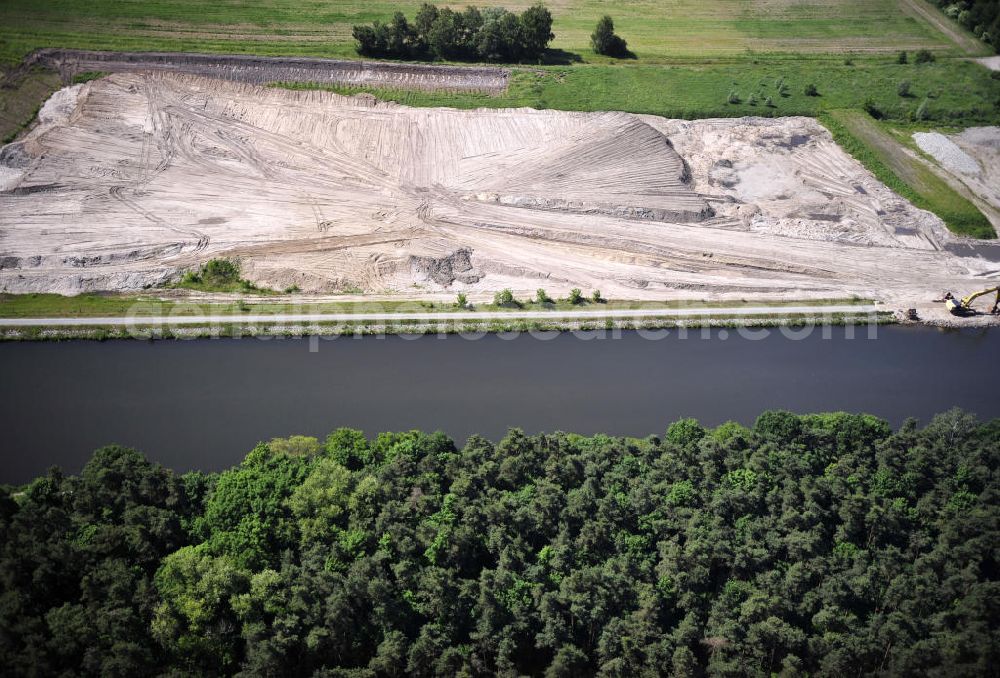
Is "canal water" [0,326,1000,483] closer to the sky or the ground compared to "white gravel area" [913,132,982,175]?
closer to the ground

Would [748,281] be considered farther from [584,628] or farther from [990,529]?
[584,628]

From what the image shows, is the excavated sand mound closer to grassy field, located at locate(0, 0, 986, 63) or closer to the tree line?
the tree line

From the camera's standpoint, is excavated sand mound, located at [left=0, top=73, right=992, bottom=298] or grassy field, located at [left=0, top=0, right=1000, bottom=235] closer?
excavated sand mound, located at [left=0, top=73, right=992, bottom=298]

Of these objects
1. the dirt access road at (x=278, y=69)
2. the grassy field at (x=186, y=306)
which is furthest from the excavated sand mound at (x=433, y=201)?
the dirt access road at (x=278, y=69)

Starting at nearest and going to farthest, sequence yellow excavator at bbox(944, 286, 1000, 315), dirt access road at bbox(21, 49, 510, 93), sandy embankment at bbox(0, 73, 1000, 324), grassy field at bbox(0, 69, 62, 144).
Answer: yellow excavator at bbox(944, 286, 1000, 315) < sandy embankment at bbox(0, 73, 1000, 324) < grassy field at bbox(0, 69, 62, 144) < dirt access road at bbox(21, 49, 510, 93)

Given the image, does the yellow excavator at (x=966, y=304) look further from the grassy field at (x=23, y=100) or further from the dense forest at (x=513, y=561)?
the grassy field at (x=23, y=100)

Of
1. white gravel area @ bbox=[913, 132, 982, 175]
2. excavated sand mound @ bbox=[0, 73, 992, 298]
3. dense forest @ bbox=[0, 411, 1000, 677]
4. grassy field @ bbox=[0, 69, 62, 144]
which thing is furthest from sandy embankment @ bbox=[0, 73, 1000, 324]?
dense forest @ bbox=[0, 411, 1000, 677]

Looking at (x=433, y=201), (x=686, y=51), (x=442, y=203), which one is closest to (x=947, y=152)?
(x=686, y=51)
